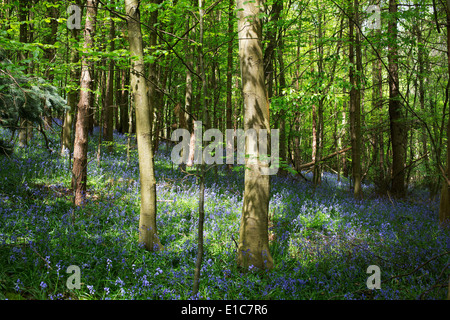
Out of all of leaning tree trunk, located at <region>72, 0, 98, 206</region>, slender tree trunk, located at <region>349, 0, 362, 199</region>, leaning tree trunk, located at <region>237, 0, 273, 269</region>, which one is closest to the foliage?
leaning tree trunk, located at <region>72, 0, 98, 206</region>

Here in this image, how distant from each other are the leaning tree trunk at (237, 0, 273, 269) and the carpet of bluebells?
0.27 meters

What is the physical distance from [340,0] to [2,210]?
10986 mm

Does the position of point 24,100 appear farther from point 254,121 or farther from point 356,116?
point 356,116

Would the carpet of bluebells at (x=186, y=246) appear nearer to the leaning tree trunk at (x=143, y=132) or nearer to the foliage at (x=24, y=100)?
the leaning tree trunk at (x=143, y=132)

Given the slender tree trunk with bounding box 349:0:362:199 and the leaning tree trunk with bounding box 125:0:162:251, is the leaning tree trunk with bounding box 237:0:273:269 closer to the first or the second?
the leaning tree trunk with bounding box 125:0:162:251

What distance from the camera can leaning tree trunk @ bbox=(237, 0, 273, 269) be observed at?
4320mm

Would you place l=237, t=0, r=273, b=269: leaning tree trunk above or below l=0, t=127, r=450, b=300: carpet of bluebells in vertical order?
above

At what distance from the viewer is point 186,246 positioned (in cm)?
511

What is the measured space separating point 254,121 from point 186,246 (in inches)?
98.5

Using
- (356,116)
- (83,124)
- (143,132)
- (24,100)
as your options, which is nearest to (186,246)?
(143,132)

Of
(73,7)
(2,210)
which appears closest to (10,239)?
(2,210)

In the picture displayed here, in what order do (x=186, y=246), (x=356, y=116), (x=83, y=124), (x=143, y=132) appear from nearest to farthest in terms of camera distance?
(x=143, y=132) → (x=186, y=246) → (x=83, y=124) → (x=356, y=116)

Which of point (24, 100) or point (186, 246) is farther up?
point (24, 100)

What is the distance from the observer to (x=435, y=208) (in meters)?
9.25
